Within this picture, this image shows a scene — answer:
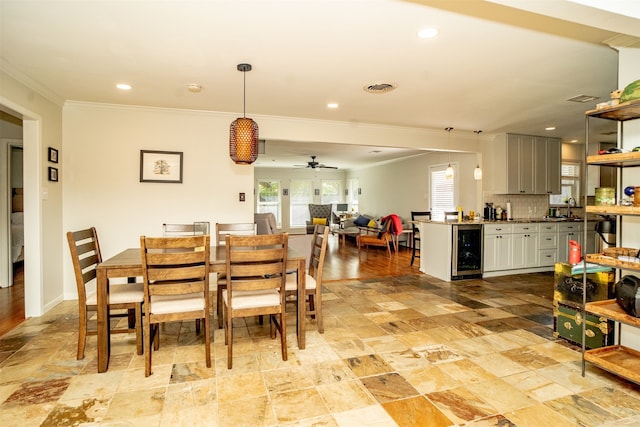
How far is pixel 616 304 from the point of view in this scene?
2391 millimetres

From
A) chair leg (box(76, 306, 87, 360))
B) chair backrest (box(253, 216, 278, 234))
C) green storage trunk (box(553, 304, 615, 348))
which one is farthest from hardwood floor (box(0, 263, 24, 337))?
green storage trunk (box(553, 304, 615, 348))

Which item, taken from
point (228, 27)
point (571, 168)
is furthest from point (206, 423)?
point (571, 168)

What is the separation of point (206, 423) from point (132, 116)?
3.87 m

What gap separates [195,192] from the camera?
182 inches

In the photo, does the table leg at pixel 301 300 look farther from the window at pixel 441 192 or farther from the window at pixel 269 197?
the window at pixel 269 197

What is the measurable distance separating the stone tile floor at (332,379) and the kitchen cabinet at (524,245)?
240cm

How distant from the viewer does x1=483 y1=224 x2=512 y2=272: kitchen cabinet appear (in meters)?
5.56

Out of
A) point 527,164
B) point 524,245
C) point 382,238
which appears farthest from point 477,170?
point 382,238

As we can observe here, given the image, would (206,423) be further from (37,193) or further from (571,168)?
(571,168)

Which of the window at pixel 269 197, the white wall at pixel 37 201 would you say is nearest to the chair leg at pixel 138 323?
the white wall at pixel 37 201

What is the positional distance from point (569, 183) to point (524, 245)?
2.73m

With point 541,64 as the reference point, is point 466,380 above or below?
below

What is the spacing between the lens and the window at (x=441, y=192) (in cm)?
768

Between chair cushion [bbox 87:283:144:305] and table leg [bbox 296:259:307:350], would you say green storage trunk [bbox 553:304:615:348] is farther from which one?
chair cushion [bbox 87:283:144:305]
